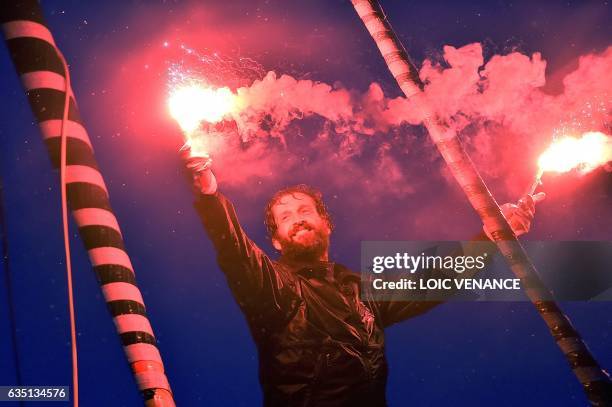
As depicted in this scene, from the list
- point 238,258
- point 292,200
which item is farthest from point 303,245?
point 238,258

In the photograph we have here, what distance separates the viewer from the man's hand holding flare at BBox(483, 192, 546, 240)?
3252mm

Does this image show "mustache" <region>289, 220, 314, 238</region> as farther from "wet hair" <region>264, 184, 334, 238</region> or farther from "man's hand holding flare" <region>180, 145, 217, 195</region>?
"man's hand holding flare" <region>180, 145, 217, 195</region>

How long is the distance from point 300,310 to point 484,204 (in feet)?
4.32

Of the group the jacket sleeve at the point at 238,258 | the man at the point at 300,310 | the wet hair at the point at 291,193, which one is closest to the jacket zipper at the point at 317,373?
the man at the point at 300,310

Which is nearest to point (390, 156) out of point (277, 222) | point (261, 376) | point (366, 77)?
point (366, 77)

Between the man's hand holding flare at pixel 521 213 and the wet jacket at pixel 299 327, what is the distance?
1.09 metres

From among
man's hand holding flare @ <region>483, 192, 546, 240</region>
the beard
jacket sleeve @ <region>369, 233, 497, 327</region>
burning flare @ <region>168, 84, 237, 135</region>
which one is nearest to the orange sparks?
man's hand holding flare @ <region>483, 192, 546, 240</region>

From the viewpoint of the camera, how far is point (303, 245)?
2.93 metres

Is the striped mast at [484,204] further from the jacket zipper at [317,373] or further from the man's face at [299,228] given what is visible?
the jacket zipper at [317,373]

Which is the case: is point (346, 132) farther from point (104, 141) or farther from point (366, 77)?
point (104, 141)

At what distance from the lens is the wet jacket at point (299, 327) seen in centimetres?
253

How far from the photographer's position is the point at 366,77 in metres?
3.42

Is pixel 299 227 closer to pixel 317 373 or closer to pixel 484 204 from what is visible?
pixel 317 373

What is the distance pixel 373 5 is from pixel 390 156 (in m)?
0.92
